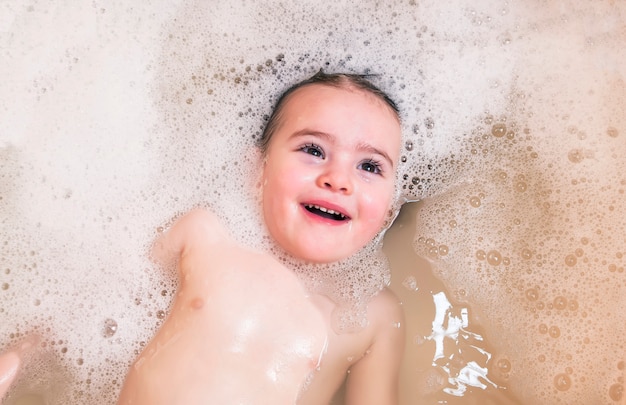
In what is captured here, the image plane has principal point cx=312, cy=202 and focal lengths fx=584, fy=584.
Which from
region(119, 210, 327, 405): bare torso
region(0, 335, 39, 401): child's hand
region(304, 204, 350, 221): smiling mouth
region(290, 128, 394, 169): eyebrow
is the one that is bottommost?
region(0, 335, 39, 401): child's hand

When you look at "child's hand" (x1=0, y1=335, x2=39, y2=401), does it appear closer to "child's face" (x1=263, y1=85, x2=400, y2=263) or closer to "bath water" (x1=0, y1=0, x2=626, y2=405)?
"bath water" (x1=0, y1=0, x2=626, y2=405)

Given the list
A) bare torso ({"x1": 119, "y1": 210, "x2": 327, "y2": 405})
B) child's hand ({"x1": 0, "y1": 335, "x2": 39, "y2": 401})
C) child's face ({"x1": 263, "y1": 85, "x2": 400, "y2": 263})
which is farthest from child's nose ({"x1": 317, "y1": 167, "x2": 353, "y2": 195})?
child's hand ({"x1": 0, "y1": 335, "x2": 39, "y2": 401})

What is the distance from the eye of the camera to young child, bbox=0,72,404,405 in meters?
0.93

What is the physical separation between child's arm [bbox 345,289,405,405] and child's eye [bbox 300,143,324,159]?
32 centimetres

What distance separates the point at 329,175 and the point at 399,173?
0.88ft

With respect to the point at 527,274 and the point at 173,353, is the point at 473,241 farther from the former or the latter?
the point at 173,353

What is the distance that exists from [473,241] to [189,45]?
0.71m

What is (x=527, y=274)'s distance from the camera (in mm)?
1161

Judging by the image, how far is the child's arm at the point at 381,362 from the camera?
42.4 inches

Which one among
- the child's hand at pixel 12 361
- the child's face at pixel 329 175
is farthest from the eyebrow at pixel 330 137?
the child's hand at pixel 12 361

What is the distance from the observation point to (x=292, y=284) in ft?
3.50

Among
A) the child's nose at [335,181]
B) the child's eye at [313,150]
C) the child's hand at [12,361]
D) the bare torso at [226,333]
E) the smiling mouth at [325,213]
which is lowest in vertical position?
the child's hand at [12,361]

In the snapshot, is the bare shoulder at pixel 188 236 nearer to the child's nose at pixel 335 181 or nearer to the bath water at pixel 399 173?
the bath water at pixel 399 173

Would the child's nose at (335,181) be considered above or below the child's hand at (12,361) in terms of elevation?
above
